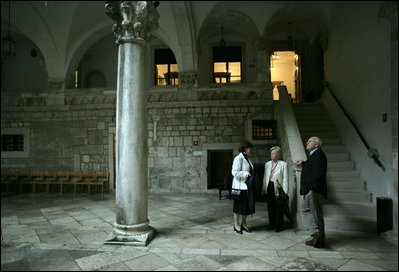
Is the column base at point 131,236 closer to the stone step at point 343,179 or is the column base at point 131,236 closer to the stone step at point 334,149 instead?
the stone step at point 343,179

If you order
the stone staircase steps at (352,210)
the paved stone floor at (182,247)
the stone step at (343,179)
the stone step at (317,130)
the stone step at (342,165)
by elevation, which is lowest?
the paved stone floor at (182,247)

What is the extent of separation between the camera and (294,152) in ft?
17.5

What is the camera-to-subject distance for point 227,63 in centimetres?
1062

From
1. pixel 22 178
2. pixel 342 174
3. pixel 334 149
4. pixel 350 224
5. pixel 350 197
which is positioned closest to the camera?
pixel 350 224

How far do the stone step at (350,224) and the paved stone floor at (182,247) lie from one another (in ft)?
0.49

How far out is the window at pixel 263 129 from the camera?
8898 millimetres

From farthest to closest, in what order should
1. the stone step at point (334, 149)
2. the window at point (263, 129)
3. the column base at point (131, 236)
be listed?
the window at point (263, 129), the stone step at point (334, 149), the column base at point (131, 236)

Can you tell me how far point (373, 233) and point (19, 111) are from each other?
36.4ft

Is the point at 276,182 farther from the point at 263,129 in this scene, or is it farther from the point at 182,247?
the point at 263,129

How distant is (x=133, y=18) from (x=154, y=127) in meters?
5.19

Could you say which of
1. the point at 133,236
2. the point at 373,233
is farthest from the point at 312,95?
the point at 133,236

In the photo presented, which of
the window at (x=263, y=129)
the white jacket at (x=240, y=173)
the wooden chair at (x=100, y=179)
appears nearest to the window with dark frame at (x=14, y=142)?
the wooden chair at (x=100, y=179)

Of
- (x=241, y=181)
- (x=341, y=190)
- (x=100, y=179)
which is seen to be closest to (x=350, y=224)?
(x=341, y=190)

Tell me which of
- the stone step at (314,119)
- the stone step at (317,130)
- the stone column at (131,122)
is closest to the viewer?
the stone column at (131,122)
